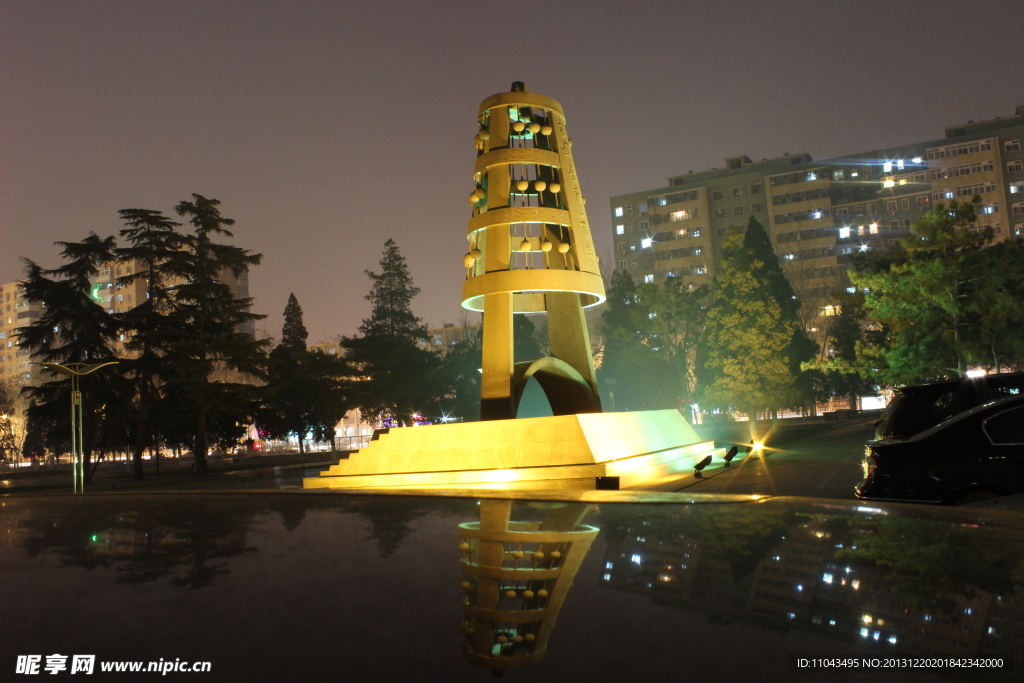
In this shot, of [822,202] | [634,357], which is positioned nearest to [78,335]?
[634,357]

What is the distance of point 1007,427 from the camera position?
7.57 meters

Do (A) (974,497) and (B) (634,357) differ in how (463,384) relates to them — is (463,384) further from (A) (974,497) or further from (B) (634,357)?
(A) (974,497)

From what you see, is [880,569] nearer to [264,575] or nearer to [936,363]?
[264,575]

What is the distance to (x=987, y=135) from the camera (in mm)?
81875

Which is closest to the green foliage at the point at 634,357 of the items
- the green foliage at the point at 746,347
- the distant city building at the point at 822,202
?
the green foliage at the point at 746,347

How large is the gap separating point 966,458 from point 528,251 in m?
13.7

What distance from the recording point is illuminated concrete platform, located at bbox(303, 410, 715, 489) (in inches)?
620

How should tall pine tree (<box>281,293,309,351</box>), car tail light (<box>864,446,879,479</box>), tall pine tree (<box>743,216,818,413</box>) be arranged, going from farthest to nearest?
1. tall pine tree (<box>281,293,309,351</box>)
2. tall pine tree (<box>743,216,818,413</box>)
3. car tail light (<box>864,446,879,479</box>)

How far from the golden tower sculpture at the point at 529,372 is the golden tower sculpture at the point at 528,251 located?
33 millimetres

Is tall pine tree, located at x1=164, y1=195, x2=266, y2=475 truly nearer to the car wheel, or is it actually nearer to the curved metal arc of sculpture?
the curved metal arc of sculpture

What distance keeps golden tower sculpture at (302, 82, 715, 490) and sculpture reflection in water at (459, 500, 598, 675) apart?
7.92m

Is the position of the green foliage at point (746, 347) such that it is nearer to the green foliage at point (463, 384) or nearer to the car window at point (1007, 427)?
the green foliage at point (463, 384)

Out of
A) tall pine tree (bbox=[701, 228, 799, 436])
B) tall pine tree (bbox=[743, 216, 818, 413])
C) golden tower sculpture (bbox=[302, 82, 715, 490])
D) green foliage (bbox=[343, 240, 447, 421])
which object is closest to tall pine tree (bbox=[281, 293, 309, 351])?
green foliage (bbox=[343, 240, 447, 421])

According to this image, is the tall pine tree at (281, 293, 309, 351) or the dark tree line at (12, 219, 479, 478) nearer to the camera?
the dark tree line at (12, 219, 479, 478)
